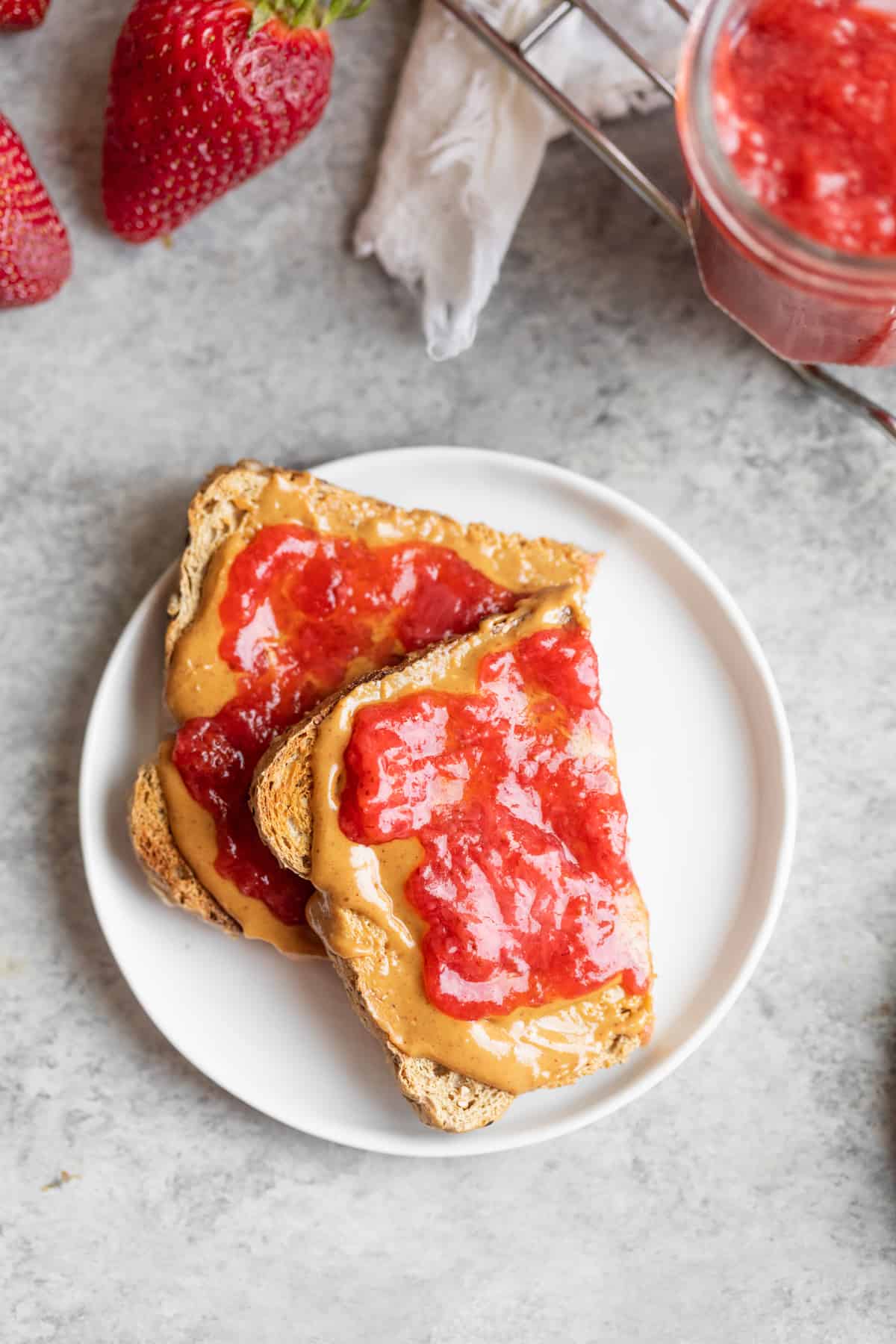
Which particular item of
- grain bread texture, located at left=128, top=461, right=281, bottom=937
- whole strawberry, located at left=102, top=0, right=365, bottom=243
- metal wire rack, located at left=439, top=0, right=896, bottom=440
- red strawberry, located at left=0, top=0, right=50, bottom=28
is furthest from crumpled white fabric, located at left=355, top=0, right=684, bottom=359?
red strawberry, located at left=0, top=0, right=50, bottom=28

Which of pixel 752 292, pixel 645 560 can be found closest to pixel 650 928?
pixel 645 560

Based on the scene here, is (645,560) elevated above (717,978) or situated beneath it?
elevated above

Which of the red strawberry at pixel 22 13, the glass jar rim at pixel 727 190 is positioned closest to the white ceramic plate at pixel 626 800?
the glass jar rim at pixel 727 190

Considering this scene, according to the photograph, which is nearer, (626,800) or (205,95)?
(205,95)

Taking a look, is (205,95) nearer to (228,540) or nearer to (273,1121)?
(228,540)

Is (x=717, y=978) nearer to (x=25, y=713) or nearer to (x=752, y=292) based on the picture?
(x=752, y=292)

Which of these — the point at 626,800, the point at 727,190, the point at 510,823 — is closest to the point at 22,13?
the point at 727,190

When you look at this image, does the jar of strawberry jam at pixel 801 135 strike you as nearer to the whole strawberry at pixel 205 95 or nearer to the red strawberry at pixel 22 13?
the whole strawberry at pixel 205 95
